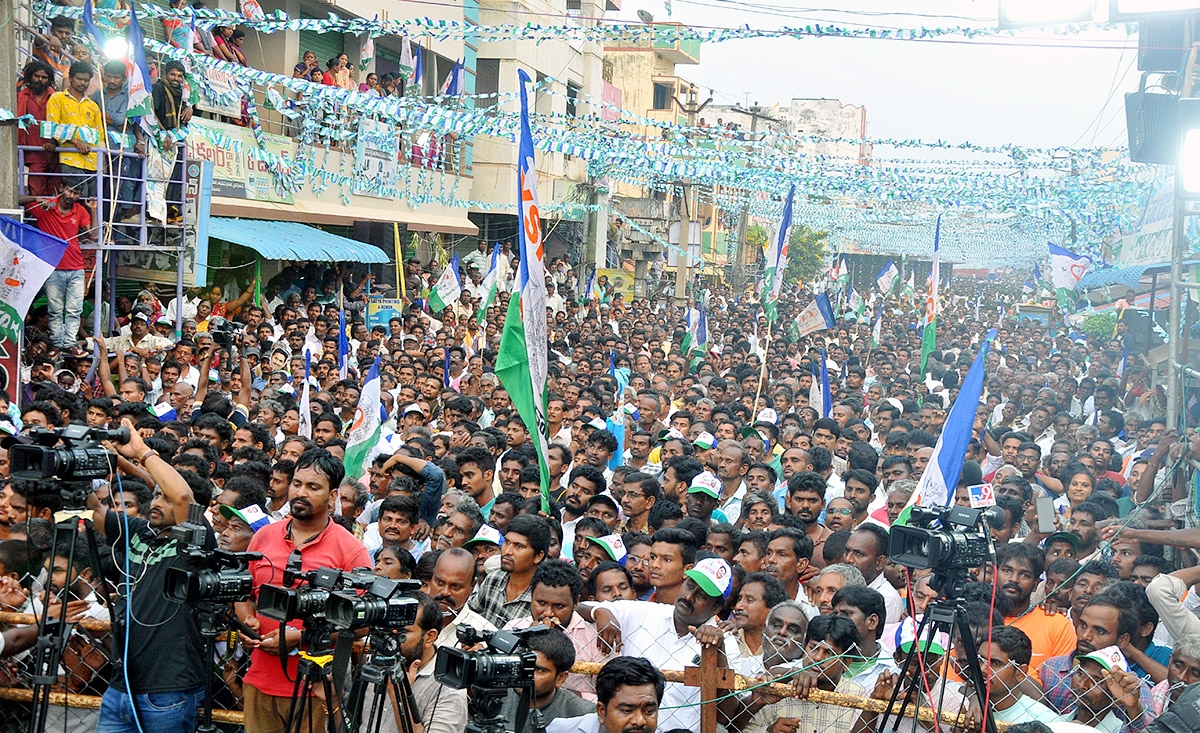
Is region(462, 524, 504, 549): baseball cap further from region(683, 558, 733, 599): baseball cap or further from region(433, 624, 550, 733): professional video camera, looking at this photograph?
region(433, 624, 550, 733): professional video camera

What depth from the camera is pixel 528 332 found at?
594 centimetres

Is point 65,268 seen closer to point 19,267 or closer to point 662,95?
point 19,267

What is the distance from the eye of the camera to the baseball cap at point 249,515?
20.0ft

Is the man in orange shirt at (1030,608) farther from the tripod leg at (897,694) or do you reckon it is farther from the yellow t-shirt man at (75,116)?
the yellow t-shirt man at (75,116)

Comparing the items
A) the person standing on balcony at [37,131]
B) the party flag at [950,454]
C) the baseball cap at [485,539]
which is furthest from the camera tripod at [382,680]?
the person standing on balcony at [37,131]

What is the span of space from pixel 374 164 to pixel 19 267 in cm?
1375

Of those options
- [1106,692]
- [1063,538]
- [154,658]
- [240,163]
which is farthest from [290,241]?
[1106,692]

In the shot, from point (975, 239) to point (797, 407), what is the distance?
45723 millimetres

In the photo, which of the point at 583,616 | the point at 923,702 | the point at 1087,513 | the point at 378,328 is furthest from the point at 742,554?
the point at 378,328

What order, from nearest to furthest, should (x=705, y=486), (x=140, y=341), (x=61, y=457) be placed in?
(x=61, y=457) → (x=705, y=486) → (x=140, y=341)

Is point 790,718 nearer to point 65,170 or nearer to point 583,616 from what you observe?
point 583,616

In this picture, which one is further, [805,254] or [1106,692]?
[805,254]

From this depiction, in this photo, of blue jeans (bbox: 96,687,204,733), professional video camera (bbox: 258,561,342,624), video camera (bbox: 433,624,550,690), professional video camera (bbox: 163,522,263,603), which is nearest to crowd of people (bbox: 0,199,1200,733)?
blue jeans (bbox: 96,687,204,733)

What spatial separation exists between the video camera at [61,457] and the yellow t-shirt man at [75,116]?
7.21 meters
